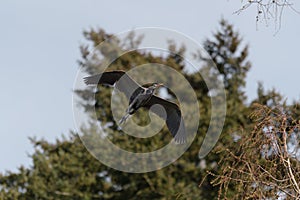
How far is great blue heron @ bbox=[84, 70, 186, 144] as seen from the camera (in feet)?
32.8

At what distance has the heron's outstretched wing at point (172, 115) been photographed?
10.7 metres

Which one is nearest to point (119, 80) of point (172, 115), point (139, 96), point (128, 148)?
point (139, 96)

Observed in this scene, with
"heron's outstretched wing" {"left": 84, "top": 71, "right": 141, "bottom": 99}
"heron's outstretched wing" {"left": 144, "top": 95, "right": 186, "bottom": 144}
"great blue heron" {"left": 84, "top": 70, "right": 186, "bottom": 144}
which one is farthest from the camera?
"heron's outstretched wing" {"left": 144, "top": 95, "right": 186, "bottom": 144}

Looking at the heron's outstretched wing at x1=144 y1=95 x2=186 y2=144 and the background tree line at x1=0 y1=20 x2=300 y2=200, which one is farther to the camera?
the background tree line at x1=0 y1=20 x2=300 y2=200

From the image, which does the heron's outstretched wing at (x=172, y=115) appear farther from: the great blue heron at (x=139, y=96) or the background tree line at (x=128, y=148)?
the background tree line at (x=128, y=148)

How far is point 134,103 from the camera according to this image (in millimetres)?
9992

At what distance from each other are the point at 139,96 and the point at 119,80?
521 millimetres

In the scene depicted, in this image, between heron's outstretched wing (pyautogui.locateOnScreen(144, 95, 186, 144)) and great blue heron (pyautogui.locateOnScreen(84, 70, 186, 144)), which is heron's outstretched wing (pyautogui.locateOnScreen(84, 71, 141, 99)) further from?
heron's outstretched wing (pyautogui.locateOnScreen(144, 95, 186, 144))

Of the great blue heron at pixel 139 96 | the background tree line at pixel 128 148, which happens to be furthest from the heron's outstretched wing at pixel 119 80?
the background tree line at pixel 128 148

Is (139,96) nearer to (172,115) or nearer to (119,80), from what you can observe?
(119,80)

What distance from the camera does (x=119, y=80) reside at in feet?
34.3

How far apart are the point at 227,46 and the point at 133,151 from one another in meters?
6.62

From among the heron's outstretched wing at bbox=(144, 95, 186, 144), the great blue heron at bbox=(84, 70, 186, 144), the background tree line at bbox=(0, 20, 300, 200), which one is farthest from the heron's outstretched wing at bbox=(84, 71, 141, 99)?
the background tree line at bbox=(0, 20, 300, 200)

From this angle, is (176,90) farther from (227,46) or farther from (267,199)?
(267,199)
